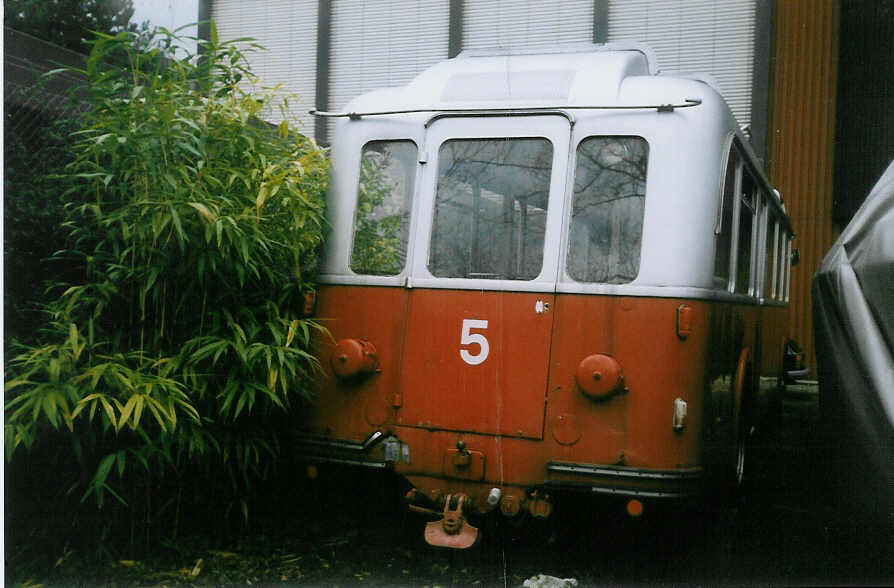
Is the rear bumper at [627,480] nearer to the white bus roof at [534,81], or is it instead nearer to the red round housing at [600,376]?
the red round housing at [600,376]

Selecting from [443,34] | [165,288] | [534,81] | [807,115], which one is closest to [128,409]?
[165,288]

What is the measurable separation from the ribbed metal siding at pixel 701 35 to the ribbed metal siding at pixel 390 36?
97 cm

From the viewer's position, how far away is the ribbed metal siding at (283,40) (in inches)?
169

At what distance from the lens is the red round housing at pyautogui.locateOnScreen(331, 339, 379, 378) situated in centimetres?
386

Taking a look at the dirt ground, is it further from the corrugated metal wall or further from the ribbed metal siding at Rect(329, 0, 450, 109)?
the ribbed metal siding at Rect(329, 0, 450, 109)

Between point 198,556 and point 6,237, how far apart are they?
1.75 m

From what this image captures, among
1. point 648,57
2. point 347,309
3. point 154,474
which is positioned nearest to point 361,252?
point 347,309

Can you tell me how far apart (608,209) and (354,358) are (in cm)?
141

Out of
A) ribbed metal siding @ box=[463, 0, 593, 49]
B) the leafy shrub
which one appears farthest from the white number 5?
ribbed metal siding @ box=[463, 0, 593, 49]

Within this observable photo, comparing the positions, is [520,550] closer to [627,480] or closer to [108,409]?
[627,480]

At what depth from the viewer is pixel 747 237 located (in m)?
4.65

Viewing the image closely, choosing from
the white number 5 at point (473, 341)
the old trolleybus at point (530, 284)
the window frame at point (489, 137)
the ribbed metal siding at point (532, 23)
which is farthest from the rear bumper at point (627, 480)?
the ribbed metal siding at point (532, 23)

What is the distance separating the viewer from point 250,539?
4.08 m

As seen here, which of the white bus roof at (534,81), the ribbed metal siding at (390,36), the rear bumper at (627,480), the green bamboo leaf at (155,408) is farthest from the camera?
the ribbed metal siding at (390,36)
